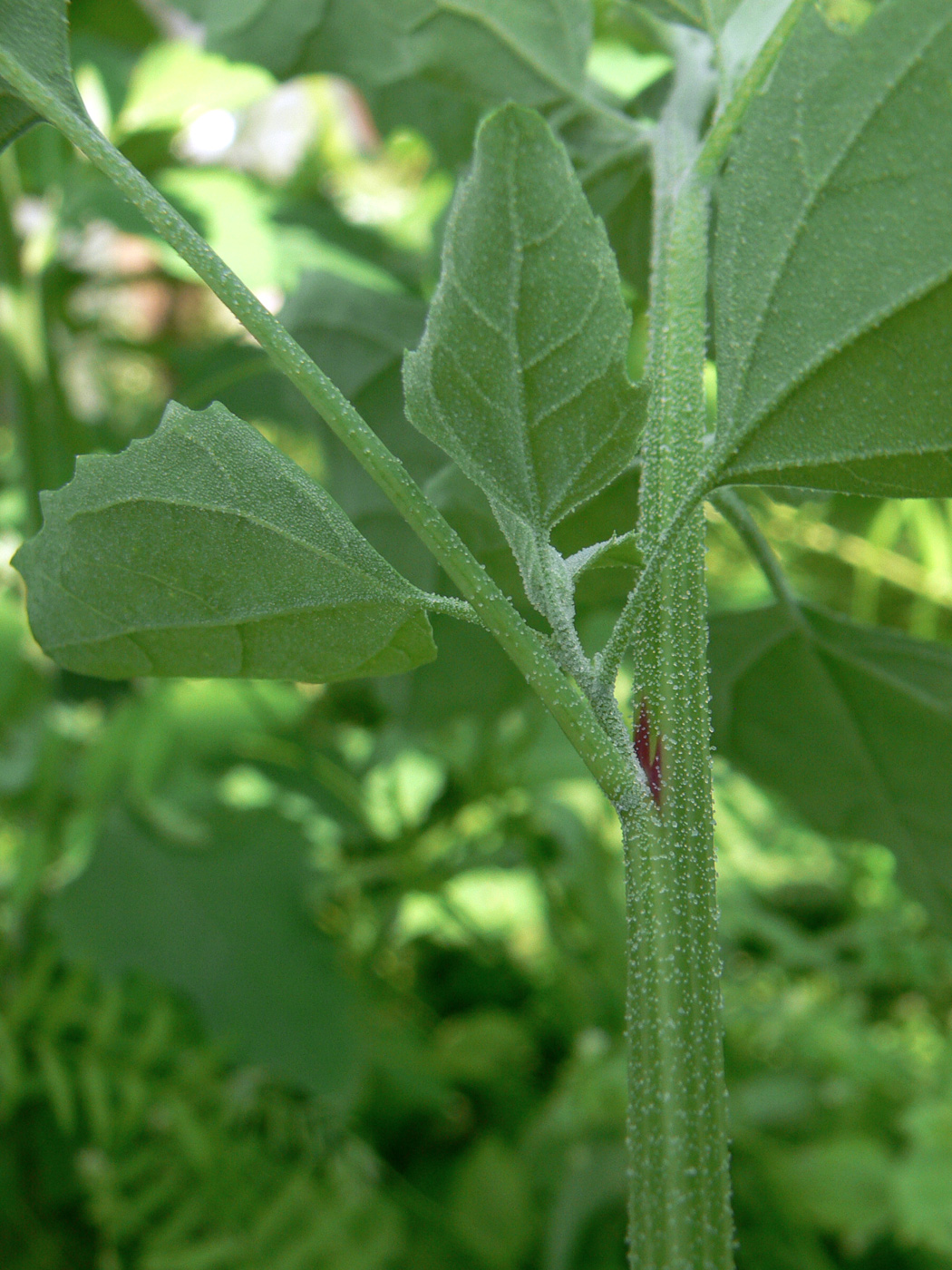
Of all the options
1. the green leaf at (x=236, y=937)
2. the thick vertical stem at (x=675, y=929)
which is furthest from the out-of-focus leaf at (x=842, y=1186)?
the thick vertical stem at (x=675, y=929)

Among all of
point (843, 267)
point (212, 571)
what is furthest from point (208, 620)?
point (843, 267)

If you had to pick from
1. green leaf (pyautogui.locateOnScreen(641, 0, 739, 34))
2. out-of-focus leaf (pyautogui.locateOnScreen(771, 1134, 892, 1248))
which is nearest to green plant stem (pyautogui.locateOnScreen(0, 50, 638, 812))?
green leaf (pyautogui.locateOnScreen(641, 0, 739, 34))

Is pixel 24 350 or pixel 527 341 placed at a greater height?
pixel 24 350

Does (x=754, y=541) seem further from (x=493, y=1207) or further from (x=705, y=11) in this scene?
(x=493, y=1207)

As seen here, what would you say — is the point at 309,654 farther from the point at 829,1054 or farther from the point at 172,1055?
the point at 829,1054

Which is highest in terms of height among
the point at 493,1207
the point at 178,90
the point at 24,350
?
the point at 178,90

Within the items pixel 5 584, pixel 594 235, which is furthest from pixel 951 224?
pixel 5 584

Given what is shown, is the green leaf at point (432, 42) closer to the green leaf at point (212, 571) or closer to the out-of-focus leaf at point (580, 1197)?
the green leaf at point (212, 571)
